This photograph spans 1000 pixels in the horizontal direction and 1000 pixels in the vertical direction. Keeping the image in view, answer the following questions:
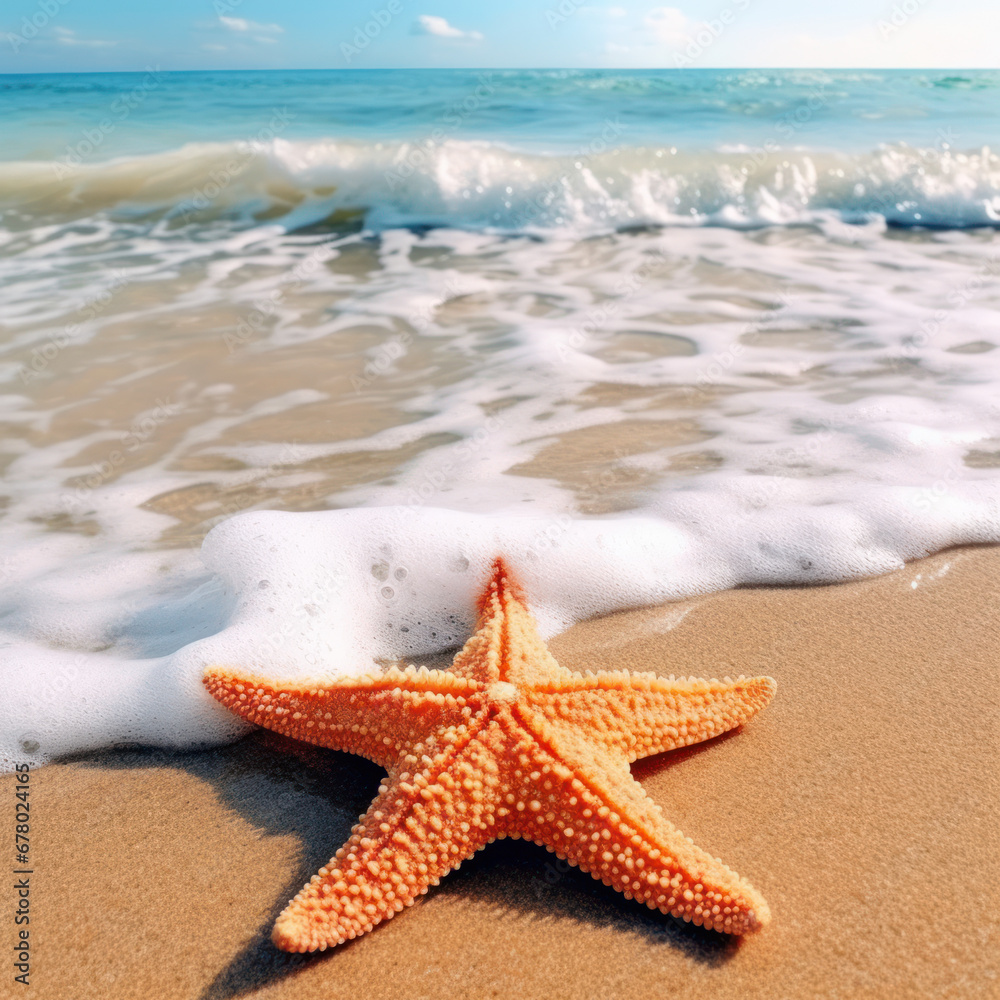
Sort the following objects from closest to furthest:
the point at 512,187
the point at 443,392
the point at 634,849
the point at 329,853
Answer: the point at 634,849
the point at 329,853
the point at 443,392
the point at 512,187

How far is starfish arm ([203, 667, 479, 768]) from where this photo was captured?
6.87 feet

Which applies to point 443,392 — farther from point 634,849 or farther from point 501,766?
point 634,849

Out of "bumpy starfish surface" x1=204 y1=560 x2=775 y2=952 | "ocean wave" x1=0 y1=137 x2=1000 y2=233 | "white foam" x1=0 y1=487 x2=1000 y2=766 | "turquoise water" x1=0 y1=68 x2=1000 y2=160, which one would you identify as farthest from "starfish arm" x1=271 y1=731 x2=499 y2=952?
"turquoise water" x1=0 y1=68 x2=1000 y2=160

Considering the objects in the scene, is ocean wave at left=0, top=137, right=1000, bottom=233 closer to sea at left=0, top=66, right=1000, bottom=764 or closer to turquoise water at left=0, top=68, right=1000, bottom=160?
sea at left=0, top=66, right=1000, bottom=764

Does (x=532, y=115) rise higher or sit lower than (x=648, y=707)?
higher

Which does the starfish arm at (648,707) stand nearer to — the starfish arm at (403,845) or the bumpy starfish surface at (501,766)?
the bumpy starfish surface at (501,766)

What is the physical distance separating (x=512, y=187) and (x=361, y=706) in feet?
29.2

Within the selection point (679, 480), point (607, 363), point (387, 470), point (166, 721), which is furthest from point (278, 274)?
point (166, 721)

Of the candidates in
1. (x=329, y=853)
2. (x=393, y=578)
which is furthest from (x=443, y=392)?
(x=329, y=853)

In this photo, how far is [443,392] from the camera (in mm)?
4992

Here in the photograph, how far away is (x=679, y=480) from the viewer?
372 cm

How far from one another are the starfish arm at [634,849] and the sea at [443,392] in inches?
41.0

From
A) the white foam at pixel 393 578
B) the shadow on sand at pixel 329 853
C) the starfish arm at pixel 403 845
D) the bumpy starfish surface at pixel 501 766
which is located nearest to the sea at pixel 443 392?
the white foam at pixel 393 578

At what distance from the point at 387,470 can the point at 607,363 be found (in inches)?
73.4
